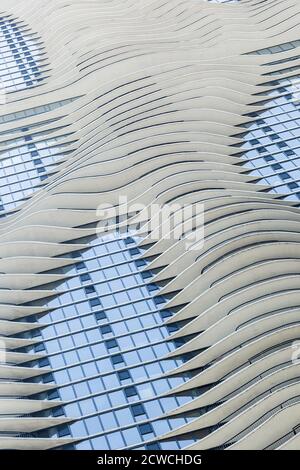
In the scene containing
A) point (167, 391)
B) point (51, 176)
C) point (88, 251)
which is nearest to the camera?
point (167, 391)

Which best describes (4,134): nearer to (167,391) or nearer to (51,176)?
(51,176)

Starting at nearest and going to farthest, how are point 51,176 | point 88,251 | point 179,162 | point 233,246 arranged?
point 233,246
point 88,251
point 179,162
point 51,176

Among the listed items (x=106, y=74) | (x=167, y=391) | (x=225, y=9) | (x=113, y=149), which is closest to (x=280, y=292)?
(x=167, y=391)

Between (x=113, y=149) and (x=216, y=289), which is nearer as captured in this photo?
(x=216, y=289)

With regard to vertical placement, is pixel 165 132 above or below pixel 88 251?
above

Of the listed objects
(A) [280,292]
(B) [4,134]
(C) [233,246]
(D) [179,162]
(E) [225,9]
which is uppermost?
(E) [225,9]

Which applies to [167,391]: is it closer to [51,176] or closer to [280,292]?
[280,292]

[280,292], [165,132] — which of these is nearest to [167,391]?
[280,292]
